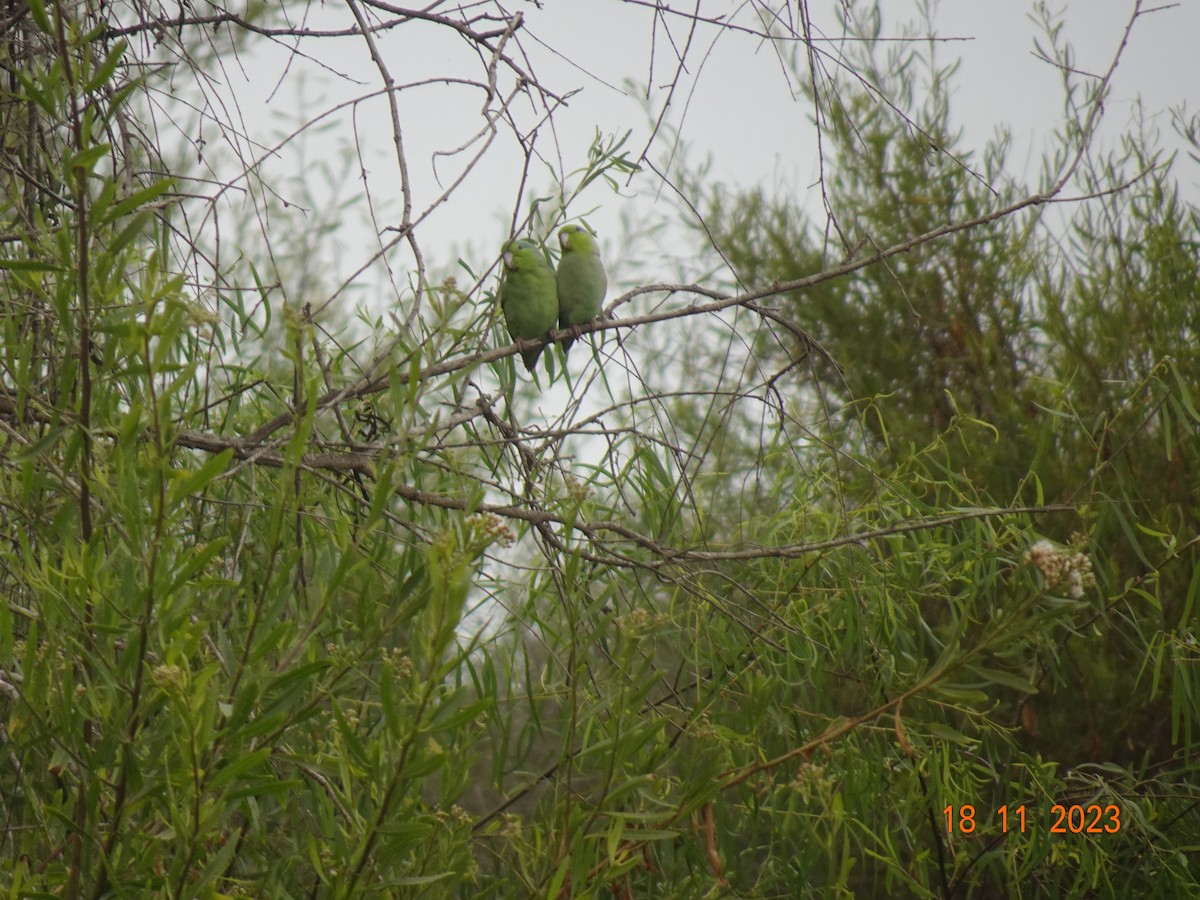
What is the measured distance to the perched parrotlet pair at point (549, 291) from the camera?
1.39 m

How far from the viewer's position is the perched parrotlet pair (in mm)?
1387

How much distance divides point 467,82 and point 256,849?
2.06 ft

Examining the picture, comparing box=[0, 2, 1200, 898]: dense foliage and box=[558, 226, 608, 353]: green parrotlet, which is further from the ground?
box=[558, 226, 608, 353]: green parrotlet

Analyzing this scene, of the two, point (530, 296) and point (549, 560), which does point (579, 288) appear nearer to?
point (530, 296)

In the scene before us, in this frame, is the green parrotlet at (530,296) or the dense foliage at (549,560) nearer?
the dense foliage at (549,560)

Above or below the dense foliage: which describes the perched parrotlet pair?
above

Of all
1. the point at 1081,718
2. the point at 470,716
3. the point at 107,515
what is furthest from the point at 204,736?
the point at 1081,718

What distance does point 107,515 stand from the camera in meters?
0.67

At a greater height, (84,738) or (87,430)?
(87,430)

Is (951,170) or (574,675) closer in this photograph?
(574,675)

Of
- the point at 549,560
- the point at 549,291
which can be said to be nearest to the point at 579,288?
the point at 549,291

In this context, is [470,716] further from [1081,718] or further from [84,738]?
[1081,718]

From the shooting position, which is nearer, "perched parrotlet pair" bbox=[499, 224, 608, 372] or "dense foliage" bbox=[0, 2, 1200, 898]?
"dense foliage" bbox=[0, 2, 1200, 898]

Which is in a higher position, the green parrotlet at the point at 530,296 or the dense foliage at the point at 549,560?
the green parrotlet at the point at 530,296
